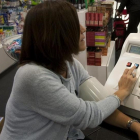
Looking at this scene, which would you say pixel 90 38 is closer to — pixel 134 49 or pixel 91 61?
pixel 91 61

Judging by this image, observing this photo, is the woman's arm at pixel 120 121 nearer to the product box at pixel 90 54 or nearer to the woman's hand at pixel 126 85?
the woman's hand at pixel 126 85

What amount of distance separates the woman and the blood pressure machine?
0.10 m

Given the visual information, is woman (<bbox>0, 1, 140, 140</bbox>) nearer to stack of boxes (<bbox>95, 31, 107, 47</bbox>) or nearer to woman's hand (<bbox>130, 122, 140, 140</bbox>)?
woman's hand (<bbox>130, 122, 140, 140</bbox>)

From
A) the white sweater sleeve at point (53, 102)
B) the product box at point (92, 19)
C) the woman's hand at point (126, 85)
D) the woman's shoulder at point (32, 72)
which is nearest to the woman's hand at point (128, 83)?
the woman's hand at point (126, 85)

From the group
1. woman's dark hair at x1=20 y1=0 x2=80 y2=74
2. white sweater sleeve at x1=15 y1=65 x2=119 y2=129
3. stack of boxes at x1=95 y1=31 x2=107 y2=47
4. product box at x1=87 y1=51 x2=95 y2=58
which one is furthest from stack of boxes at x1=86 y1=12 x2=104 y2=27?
white sweater sleeve at x1=15 y1=65 x2=119 y2=129

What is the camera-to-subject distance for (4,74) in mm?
3201

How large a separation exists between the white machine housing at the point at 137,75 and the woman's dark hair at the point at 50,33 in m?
0.38

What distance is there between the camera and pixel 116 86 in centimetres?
103

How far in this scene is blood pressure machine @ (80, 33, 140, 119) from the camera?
94cm

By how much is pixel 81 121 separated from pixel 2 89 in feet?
7.53

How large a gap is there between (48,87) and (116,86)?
0.48 meters

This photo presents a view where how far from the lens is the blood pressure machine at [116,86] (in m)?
0.94

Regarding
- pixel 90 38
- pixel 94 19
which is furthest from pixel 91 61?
pixel 94 19

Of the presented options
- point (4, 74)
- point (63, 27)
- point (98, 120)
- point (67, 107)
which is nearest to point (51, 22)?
point (63, 27)
